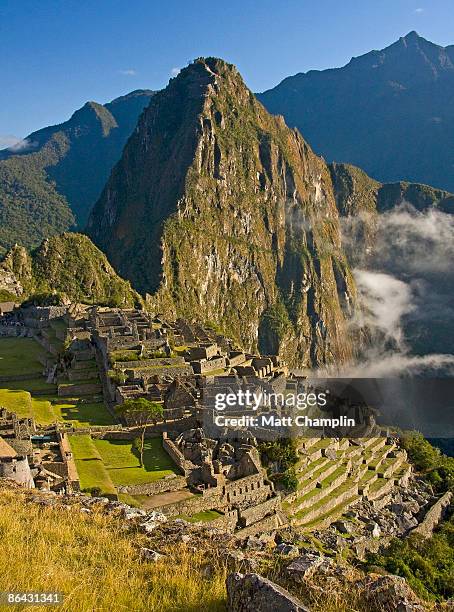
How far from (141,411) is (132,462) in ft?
14.5

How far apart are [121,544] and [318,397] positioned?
34739 mm

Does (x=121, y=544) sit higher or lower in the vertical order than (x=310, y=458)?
higher

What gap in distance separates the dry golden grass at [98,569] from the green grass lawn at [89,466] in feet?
36.4

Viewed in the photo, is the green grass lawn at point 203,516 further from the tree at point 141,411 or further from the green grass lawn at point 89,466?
the tree at point 141,411

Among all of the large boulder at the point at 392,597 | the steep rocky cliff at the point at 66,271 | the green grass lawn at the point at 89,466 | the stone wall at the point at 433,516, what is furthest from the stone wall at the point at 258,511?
the steep rocky cliff at the point at 66,271

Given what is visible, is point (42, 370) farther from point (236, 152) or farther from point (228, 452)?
point (236, 152)

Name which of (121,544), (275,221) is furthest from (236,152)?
(121,544)

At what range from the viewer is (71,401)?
36.4 meters

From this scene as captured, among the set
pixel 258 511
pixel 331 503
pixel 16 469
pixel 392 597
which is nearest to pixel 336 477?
pixel 331 503

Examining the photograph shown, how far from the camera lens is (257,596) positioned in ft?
20.7

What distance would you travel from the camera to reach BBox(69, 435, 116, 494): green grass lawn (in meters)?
21.0

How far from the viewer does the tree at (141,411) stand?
Answer: 29516 mm

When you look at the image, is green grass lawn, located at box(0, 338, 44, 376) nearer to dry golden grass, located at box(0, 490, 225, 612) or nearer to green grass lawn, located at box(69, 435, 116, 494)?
green grass lawn, located at box(69, 435, 116, 494)

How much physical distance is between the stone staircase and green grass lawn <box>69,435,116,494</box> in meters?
8.45
